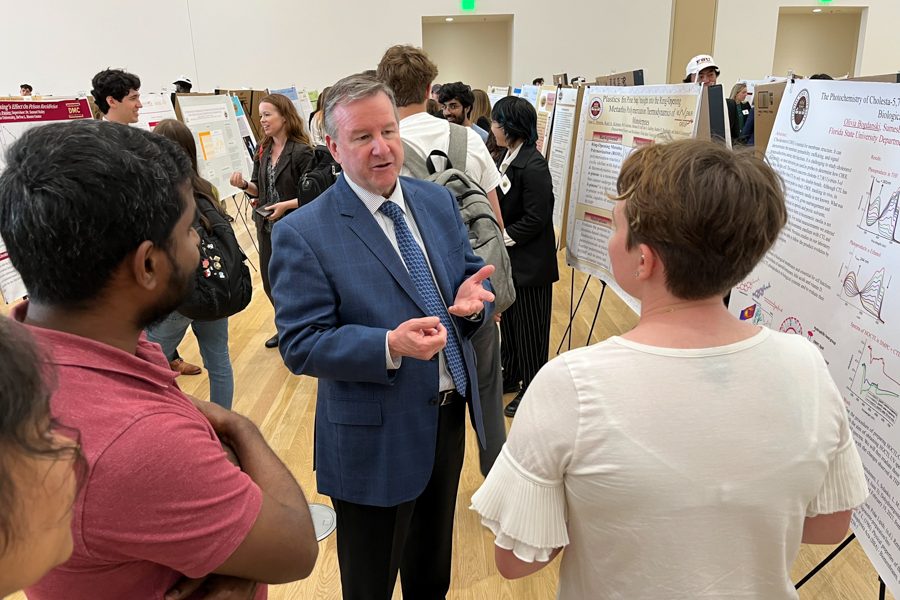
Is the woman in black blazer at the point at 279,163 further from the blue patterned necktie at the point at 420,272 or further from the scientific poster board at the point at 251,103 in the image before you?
the scientific poster board at the point at 251,103

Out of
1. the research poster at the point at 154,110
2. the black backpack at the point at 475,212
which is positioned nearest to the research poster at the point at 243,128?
the research poster at the point at 154,110

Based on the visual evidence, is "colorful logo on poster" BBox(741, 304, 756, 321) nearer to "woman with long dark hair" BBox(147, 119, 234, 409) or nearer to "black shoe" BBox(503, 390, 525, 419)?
"black shoe" BBox(503, 390, 525, 419)

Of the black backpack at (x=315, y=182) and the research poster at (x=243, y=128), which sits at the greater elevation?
the research poster at (x=243, y=128)

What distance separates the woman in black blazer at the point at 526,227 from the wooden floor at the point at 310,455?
2.01 feet

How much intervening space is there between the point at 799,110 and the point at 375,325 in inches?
51.0

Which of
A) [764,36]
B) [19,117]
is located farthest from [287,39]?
[19,117]

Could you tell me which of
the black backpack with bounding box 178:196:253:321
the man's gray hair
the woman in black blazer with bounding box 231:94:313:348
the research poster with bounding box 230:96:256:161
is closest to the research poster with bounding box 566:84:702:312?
the man's gray hair

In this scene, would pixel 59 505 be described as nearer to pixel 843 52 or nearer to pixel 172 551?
pixel 172 551

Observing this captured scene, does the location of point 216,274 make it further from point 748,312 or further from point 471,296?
point 748,312

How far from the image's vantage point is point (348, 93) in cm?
146

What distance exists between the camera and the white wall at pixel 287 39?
12.5 meters

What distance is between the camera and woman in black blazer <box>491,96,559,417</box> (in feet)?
9.76

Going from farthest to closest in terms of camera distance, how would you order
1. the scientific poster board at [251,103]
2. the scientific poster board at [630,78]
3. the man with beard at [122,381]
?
1. the scientific poster board at [251,103]
2. the scientific poster board at [630,78]
3. the man with beard at [122,381]

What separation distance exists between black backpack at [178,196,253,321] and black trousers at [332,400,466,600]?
91 cm
